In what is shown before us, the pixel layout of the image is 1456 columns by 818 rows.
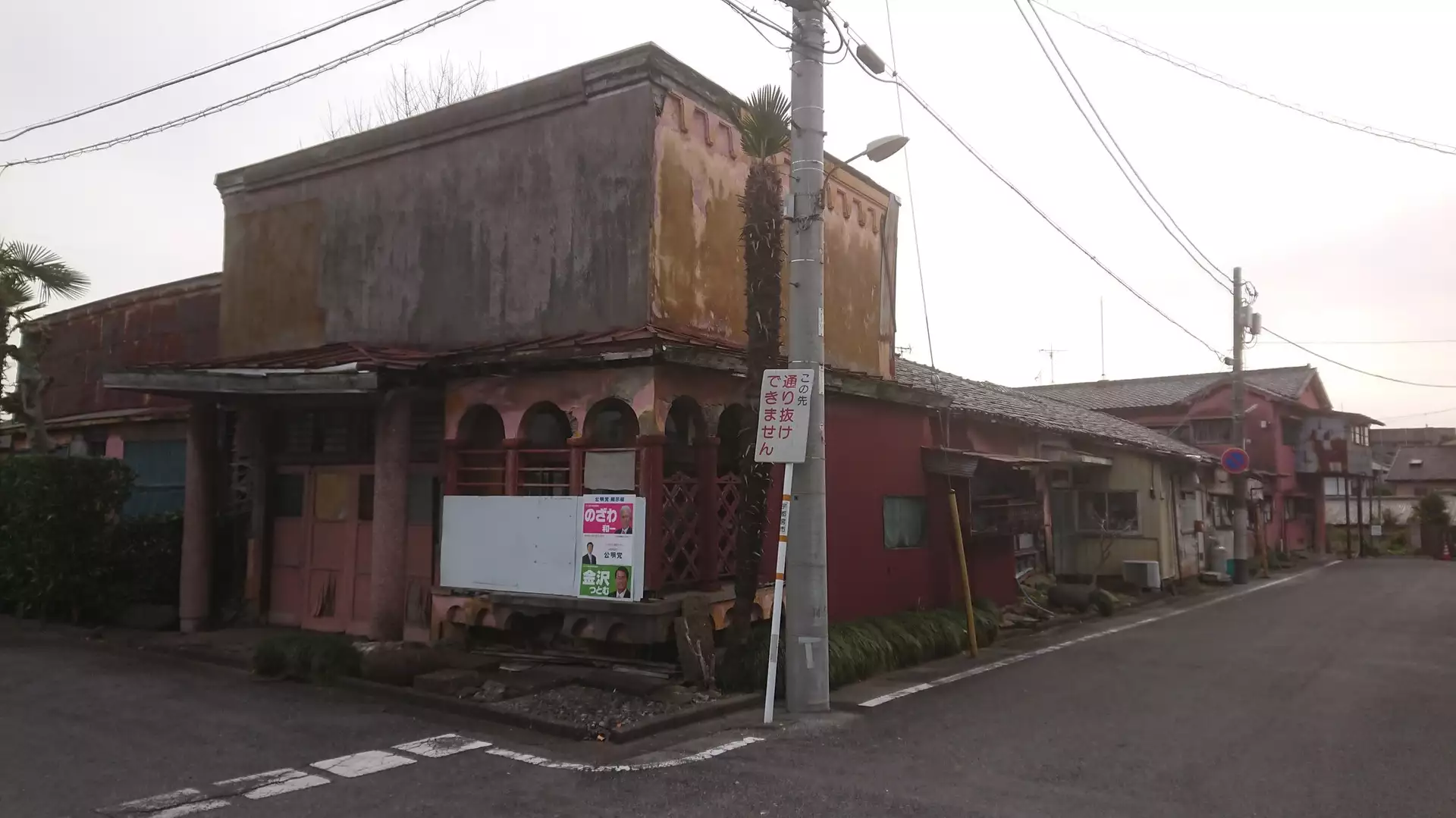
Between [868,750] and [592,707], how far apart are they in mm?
2567

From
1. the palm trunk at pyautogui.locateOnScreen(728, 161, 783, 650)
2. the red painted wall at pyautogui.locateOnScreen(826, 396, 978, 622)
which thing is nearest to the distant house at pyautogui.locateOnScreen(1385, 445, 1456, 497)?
the red painted wall at pyautogui.locateOnScreen(826, 396, 978, 622)

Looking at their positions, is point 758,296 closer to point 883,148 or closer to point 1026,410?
point 883,148

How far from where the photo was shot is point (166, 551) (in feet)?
45.4

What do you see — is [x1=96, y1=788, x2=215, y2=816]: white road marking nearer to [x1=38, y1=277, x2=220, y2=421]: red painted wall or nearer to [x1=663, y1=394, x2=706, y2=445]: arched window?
[x1=663, y1=394, x2=706, y2=445]: arched window

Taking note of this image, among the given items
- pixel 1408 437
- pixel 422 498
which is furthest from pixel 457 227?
pixel 1408 437

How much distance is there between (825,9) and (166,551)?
1212 cm

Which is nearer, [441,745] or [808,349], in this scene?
[441,745]

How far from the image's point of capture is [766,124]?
29.8 ft

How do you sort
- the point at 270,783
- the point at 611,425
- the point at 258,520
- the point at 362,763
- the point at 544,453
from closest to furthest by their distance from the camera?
the point at 270,783
the point at 362,763
the point at 544,453
the point at 611,425
the point at 258,520

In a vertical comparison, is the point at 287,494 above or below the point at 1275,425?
below

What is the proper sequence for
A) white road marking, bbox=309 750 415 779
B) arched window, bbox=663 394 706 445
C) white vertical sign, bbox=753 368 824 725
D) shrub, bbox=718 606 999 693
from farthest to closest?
arched window, bbox=663 394 706 445 → shrub, bbox=718 606 999 693 → white vertical sign, bbox=753 368 824 725 → white road marking, bbox=309 750 415 779

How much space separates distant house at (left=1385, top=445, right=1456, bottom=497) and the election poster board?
5852 centimetres

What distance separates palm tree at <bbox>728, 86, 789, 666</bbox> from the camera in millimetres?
9070

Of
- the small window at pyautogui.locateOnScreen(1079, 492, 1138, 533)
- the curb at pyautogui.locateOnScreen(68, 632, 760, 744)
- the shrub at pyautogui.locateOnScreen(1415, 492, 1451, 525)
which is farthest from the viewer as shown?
the shrub at pyautogui.locateOnScreen(1415, 492, 1451, 525)
